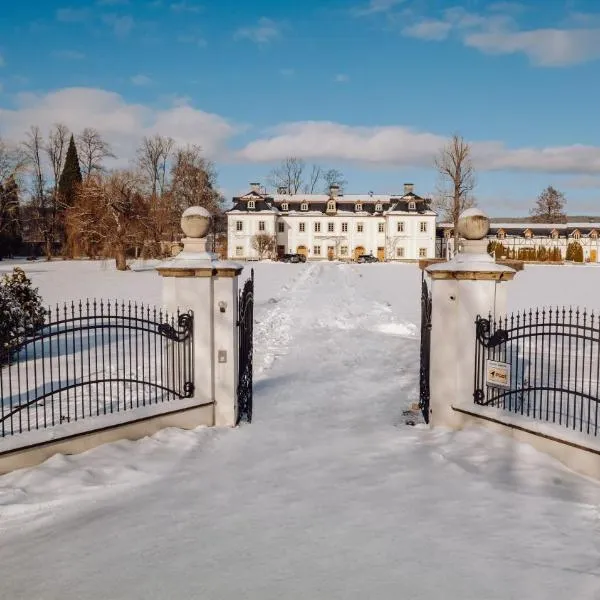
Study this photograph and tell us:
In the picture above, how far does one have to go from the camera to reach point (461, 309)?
21.9 ft

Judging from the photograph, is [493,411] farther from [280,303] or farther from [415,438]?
[280,303]

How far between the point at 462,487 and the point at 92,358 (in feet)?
27.6

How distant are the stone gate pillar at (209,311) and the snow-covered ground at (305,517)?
53 centimetres

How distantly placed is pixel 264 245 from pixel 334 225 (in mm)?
12096

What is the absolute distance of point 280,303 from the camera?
2066 centimetres

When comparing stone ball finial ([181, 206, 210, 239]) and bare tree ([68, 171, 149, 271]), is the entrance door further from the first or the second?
stone ball finial ([181, 206, 210, 239])

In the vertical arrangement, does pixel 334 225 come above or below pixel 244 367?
above

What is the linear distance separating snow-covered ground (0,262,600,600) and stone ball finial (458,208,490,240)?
2468mm

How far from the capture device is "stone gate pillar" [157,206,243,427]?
6.76 m

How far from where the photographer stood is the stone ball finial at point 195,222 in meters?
6.95

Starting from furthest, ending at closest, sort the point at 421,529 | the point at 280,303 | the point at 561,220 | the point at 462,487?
1. the point at 561,220
2. the point at 280,303
3. the point at 462,487
4. the point at 421,529

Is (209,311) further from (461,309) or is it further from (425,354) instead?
(461,309)

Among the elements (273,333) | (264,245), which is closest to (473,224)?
(273,333)

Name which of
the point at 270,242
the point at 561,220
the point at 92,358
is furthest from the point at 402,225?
the point at 92,358
